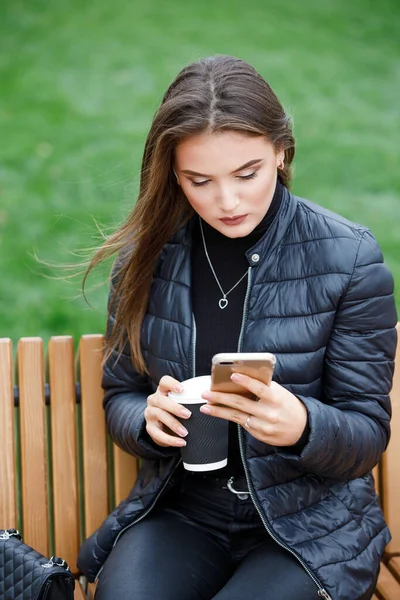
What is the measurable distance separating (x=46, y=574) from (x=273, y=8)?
4.69 metres

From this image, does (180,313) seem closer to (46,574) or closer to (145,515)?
(145,515)

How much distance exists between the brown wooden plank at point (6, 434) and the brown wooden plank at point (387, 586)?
1130mm

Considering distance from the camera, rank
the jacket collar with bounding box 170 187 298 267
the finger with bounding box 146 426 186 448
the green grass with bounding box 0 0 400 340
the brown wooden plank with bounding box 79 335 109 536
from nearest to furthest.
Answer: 1. the finger with bounding box 146 426 186 448
2. the jacket collar with bounding box 170 187 298 267
3. the brown wooden plank with bounding box 79 335 109 536
4. the green grass with bounding box 0 0 400 340

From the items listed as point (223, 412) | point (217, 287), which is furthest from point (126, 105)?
point (223, 412)

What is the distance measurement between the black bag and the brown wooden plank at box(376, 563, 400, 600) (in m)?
0.92

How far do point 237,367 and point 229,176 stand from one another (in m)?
0.59

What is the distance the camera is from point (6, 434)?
296cm

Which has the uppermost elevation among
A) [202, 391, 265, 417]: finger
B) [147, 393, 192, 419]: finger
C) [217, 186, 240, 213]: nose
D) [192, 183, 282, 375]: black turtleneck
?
[217, 186, 240, 213]: nose

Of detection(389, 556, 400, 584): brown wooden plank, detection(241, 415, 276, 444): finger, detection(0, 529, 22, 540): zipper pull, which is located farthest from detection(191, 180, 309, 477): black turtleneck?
detection(389, 556, 400, 584): brown wooden plank

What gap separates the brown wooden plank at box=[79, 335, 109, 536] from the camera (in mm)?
3006

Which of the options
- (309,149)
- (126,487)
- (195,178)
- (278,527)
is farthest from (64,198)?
(278,527)

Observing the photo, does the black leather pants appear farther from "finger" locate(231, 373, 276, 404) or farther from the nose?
the nose

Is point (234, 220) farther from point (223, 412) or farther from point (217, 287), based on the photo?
point (223, 412)

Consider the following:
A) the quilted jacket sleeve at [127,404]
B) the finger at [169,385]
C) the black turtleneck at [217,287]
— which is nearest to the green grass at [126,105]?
the quilted jacket sleeve at [127,404]
